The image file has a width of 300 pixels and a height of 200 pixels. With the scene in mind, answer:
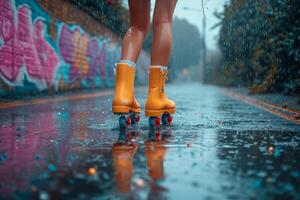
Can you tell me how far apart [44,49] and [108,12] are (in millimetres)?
11210

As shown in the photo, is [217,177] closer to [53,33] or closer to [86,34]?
[53,33]

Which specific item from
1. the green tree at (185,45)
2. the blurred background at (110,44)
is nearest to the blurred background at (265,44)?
the blurred background at (110,44)

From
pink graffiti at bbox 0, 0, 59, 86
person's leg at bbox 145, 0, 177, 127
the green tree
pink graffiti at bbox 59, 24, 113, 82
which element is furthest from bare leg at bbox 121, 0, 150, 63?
the green tree

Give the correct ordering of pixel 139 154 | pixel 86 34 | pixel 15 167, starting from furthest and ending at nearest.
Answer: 1. pixel 86 34
2. pixel 139 154
3. pixel 15 167

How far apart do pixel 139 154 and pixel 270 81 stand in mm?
9308

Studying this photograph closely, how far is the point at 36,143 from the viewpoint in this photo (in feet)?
10.7

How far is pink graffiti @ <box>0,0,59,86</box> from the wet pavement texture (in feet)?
19.8

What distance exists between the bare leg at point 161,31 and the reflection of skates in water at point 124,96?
278mm

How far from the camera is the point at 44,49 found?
12.7 meters

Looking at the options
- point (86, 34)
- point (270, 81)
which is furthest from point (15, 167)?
point (86, 34)

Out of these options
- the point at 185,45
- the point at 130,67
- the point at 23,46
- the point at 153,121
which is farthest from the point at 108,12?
the point at 185,45

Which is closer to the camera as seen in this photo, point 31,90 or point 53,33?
point 31,90

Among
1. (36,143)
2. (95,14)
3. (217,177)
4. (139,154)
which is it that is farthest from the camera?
(95,14)

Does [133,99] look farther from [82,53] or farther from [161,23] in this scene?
[82,53]
